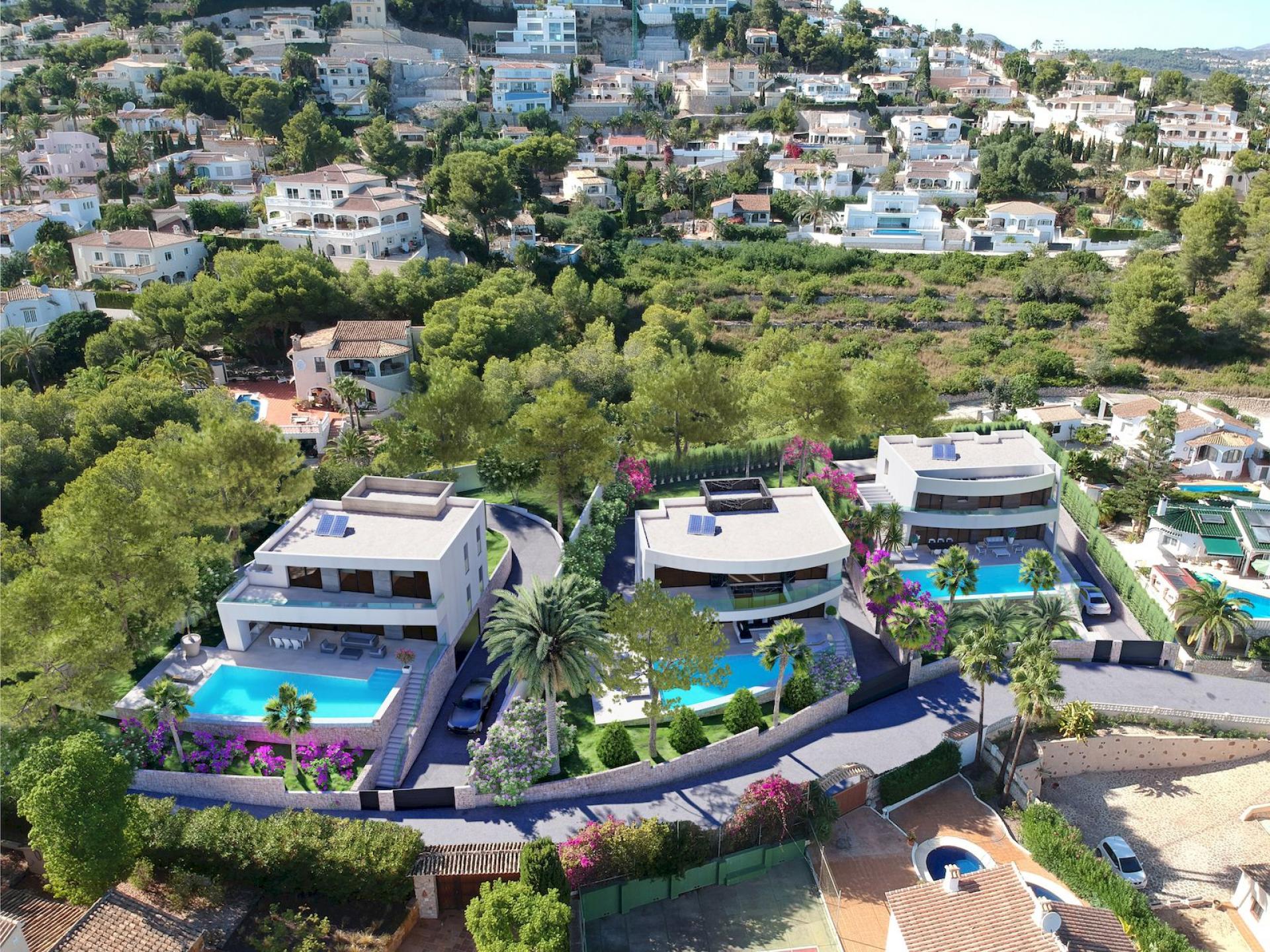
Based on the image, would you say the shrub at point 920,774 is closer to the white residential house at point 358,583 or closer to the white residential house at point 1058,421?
the white residential house at point 358,583

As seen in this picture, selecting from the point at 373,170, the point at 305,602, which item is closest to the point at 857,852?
the point at 305,602

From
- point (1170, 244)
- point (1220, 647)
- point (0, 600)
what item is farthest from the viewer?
point (1170, 244)

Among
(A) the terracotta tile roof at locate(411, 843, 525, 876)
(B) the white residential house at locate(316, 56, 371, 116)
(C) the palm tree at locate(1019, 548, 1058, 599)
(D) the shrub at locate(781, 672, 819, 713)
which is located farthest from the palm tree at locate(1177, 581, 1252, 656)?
(B) the white residential house at locate(316, 56, 371, 116)

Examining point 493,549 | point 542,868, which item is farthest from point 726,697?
point 493,549

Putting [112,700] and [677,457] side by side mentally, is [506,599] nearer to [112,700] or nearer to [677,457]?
[112,700]

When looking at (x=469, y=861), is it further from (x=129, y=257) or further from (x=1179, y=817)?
(x=129, y=257)

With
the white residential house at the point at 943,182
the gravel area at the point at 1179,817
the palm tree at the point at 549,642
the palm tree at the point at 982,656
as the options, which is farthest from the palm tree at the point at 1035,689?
the white residential house at the point at 943,182

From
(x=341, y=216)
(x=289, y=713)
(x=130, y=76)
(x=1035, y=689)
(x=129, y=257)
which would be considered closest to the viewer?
(x=289, y=713)
